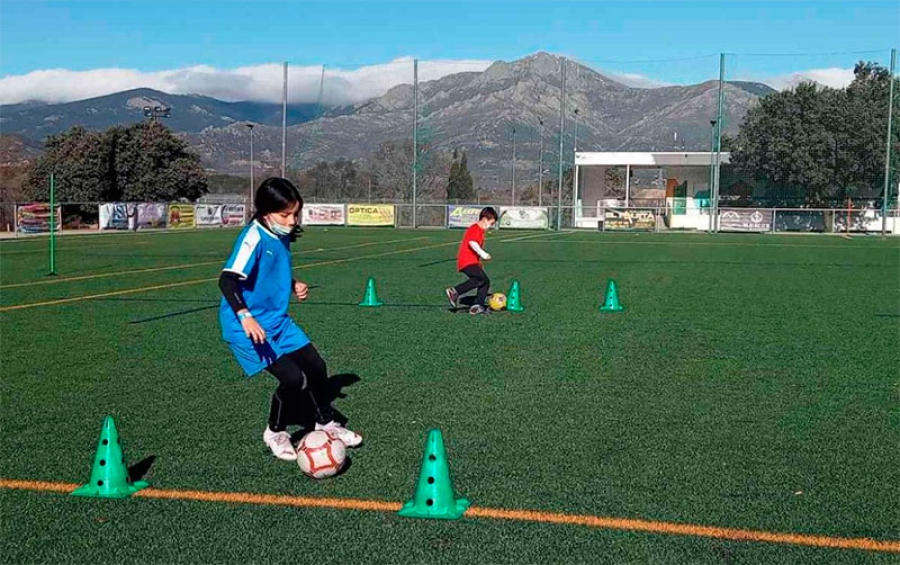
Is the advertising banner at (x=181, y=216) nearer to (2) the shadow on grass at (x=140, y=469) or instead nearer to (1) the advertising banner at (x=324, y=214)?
(1) the advertising banner at (x=324, y=214)

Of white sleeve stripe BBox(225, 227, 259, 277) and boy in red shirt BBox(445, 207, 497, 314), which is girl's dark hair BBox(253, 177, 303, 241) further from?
boy in red shirt BBox(445, 207, 497, 314)

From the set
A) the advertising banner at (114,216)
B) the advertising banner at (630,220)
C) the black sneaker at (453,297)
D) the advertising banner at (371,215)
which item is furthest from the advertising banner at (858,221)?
the black sneaker at (453,297)

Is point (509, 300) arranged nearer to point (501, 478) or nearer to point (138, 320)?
point (138, 320)

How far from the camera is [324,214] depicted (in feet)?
171

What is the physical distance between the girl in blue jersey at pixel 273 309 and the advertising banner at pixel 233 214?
44.7 meters

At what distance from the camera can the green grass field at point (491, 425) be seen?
4402 millimetres

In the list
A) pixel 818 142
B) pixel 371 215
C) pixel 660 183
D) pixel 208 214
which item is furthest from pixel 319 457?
pixel 660 183

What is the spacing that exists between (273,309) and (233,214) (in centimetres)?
4552

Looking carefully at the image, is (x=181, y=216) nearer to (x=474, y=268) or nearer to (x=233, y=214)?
(x=233, y=214)

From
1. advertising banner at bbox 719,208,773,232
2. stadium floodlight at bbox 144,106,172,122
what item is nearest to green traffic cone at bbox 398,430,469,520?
advertising banner at bbox 719,208,773,232

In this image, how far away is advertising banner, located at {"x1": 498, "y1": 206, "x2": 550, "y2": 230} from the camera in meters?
50.3

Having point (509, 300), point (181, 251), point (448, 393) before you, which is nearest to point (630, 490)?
point (448, 393)

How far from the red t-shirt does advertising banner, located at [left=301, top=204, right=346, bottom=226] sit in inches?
1535

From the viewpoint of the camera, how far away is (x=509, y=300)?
13453 millimetres
